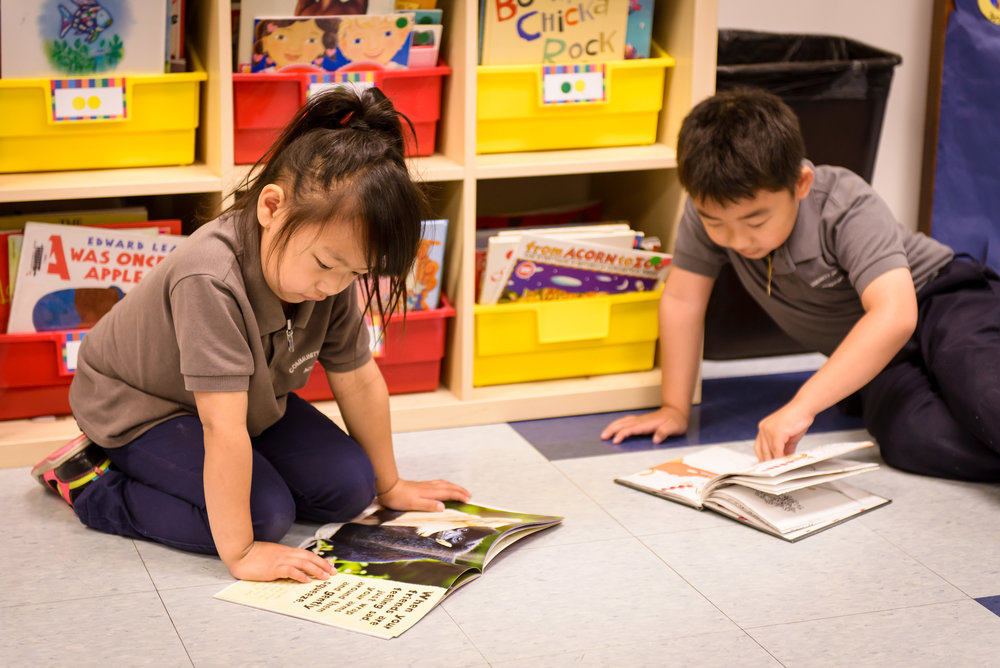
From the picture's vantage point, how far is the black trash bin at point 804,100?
6.04 feet

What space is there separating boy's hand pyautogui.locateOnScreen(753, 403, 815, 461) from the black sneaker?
83cm

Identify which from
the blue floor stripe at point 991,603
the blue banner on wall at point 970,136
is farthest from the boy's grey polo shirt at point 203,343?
the blue banner on wall at point 970,136

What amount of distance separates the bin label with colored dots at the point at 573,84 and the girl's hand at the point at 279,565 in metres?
0.81

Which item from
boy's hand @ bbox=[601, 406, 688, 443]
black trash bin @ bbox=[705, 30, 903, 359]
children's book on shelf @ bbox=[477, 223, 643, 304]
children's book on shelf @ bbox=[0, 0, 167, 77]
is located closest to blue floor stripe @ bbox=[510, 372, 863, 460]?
boy's hand @ bbox=[601, 406, 688, 443]

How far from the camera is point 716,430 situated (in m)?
1.69

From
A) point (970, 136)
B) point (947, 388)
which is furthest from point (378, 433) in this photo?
point (970, 136)

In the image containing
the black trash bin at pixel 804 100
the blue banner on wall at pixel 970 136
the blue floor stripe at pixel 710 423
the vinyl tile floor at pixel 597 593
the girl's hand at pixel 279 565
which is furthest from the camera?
the blue banner on wall at pixel 970 136

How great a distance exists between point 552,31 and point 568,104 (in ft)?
0.37

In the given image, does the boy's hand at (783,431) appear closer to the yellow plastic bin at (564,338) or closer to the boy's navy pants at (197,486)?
the yellow plastic bin at (564,338)

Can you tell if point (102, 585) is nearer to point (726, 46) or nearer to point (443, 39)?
point (443, 39)

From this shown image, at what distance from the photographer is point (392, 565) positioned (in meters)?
1.19

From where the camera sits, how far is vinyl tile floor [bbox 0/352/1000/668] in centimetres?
105

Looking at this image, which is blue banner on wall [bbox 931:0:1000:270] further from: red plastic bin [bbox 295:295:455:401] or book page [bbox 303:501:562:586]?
book page [bbox 303:501:562:586]

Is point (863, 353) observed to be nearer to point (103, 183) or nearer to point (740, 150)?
point (740, 150)
